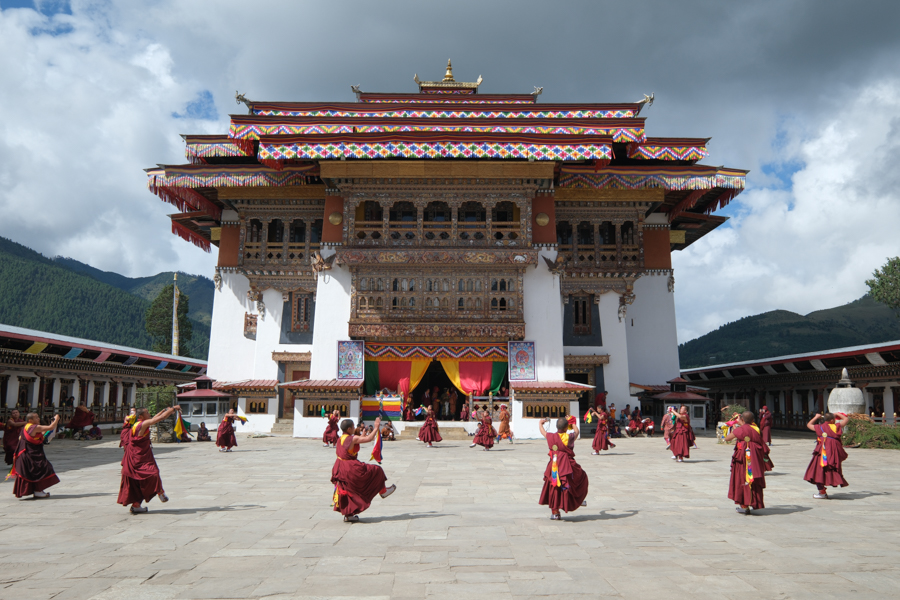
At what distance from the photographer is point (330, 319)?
2367 centimetres

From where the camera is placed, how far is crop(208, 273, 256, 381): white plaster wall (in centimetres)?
2725

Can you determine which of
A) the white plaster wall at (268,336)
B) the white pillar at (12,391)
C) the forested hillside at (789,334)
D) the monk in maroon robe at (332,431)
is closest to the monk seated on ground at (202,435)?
the white plaster wall at (268,336)

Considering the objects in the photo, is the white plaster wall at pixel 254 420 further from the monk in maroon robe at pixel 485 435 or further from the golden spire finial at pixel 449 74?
the golden spire finial at pixel 449 74

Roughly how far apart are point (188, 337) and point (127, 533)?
45.7 metres

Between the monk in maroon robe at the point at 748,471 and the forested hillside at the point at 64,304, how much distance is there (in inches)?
3908

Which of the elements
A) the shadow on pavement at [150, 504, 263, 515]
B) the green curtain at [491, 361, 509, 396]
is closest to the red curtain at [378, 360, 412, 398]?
the green curtain at [491, 361, 509, 396]

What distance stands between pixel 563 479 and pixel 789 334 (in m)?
80.1

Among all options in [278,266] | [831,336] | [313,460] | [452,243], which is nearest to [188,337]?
[278,266]

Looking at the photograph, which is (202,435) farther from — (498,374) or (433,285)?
(498,374)

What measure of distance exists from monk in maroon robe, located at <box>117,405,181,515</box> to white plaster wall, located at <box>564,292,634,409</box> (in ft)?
63.7

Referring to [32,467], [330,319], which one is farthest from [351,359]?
[32,467]

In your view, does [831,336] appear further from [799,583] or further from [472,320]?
[799,583]

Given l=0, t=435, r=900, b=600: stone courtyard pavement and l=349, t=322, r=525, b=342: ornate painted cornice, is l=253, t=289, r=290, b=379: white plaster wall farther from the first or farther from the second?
l=0, t=435, r=900, b=600: stone courtyard pavement

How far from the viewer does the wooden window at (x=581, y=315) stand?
26.5 meters
